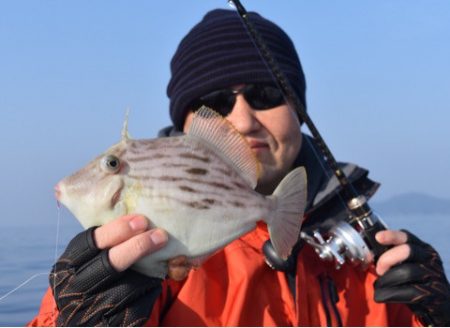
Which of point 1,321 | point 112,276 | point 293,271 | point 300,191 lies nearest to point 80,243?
point 112,276

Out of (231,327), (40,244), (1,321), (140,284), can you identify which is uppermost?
(140,284)

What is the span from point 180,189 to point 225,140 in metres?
0.41

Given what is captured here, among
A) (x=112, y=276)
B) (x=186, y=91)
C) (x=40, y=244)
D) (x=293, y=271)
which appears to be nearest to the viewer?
(x=112, y=276)

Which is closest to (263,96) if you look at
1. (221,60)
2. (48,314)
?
(221,60)

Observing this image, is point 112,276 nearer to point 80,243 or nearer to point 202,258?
point 80,243

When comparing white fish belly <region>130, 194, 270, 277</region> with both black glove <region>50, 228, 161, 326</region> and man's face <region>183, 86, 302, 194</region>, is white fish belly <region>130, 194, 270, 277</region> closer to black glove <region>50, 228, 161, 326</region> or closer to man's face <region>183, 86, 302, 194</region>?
black glove <region>50, 228, 161, 326</region>

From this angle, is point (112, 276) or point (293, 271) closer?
point (112, 276)

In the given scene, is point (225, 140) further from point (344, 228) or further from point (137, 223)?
point (344, 228)

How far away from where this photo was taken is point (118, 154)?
107 inches

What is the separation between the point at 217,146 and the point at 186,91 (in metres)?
1.71

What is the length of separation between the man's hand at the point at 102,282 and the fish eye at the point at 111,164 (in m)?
0.24

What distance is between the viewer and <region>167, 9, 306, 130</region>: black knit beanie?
4.44 metres

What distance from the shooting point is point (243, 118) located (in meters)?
4.13

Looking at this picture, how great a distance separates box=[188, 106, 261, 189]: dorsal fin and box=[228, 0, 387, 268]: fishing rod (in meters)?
1.12
